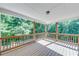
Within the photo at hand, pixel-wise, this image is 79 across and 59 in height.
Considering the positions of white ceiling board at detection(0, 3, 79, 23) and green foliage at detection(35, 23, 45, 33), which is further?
green foliage at detection(35, 23, 45, 33)

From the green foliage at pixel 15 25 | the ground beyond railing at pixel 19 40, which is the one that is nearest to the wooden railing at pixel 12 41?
the ground beyond railing at pixel 19 40

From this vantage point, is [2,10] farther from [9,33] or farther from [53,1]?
[53,1]

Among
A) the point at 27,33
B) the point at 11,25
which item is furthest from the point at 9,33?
the point at 27,33

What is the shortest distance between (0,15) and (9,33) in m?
0.86

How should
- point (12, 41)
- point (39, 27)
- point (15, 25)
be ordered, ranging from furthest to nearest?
point (39, 27)
point (15, 25)
point (12, 41)

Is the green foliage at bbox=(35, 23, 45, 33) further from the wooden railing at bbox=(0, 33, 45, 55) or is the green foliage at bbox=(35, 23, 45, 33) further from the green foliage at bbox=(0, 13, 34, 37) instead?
the green foliage at bbox=(0, 13, 34, 37)

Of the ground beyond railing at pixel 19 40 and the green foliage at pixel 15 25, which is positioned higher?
the green foliage at pixel 15 25

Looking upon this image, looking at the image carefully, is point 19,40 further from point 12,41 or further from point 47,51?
point 47,51

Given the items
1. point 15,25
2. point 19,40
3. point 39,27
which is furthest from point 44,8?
point 39,27

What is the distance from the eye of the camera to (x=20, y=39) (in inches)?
158

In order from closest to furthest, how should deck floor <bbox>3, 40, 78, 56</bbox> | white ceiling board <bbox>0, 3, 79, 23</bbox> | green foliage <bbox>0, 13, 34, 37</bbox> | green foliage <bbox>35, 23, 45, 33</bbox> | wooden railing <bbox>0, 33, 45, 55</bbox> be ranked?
white ceiling board <bbox>0, 3, 79, 23</bbox> < deck floor <bbox>3, 40, 78, 56</bbox> < wooden railing <bbox>0, 33, 45, 55</bbox> < green foliage <bbox>0, 13, 34, 37</bbox> < green foliage <bbox>35, 23, 45, 33</bbox>

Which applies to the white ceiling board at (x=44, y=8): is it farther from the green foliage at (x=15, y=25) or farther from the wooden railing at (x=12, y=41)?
the wooden railing at (x=12, y=41)

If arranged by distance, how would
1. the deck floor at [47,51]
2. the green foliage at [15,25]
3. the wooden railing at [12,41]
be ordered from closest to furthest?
the deck floor at [47,51] < the wooden railing at [12,41] < the green foliage at [15,25]

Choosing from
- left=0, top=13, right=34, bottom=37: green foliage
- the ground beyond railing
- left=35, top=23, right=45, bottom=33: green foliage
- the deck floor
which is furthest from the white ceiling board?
left=35, top=23, right=45, bottom=33: green foliage
